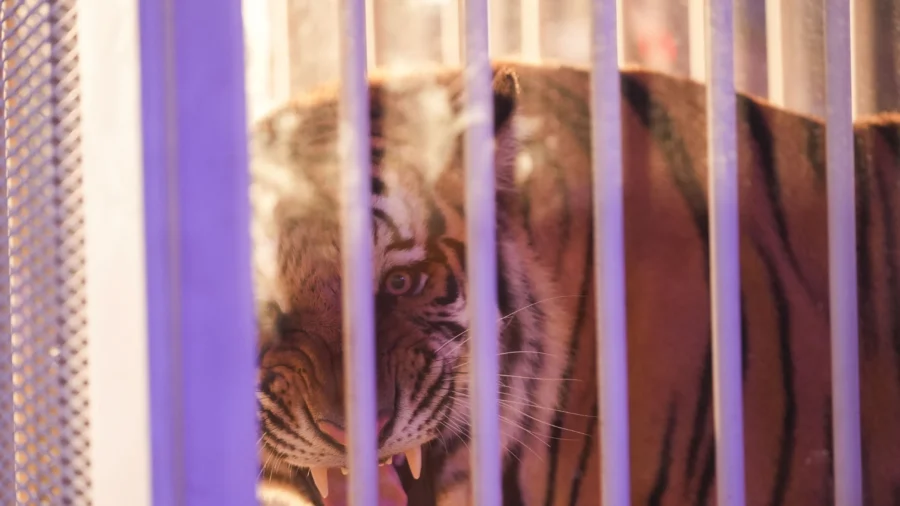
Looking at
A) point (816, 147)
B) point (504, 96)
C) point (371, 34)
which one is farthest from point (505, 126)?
point (816, 147)

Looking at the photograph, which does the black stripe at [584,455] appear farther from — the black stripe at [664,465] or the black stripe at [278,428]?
the black stripe at [278,428]

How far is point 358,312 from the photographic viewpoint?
46 cm

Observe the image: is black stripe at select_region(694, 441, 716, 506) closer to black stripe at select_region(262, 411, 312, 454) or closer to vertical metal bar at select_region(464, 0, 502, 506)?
vertical metal bar at select_region(464, 0, 502, 506)

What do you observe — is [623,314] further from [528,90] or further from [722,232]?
[528,90]

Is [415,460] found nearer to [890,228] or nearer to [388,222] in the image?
[388,222]

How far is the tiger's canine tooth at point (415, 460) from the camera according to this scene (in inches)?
22.2

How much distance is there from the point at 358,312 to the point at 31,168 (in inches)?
8.1

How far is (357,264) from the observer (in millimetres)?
464

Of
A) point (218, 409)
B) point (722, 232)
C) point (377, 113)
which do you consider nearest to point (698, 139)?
point (722, 232)

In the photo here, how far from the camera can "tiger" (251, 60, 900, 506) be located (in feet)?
1.84

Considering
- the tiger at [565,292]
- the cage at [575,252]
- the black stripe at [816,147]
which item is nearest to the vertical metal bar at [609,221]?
the cage at [575,252]

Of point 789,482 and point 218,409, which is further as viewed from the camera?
point 789,482

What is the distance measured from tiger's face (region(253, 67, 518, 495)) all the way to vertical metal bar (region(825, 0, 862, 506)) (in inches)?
8.8

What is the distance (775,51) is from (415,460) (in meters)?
0.42
